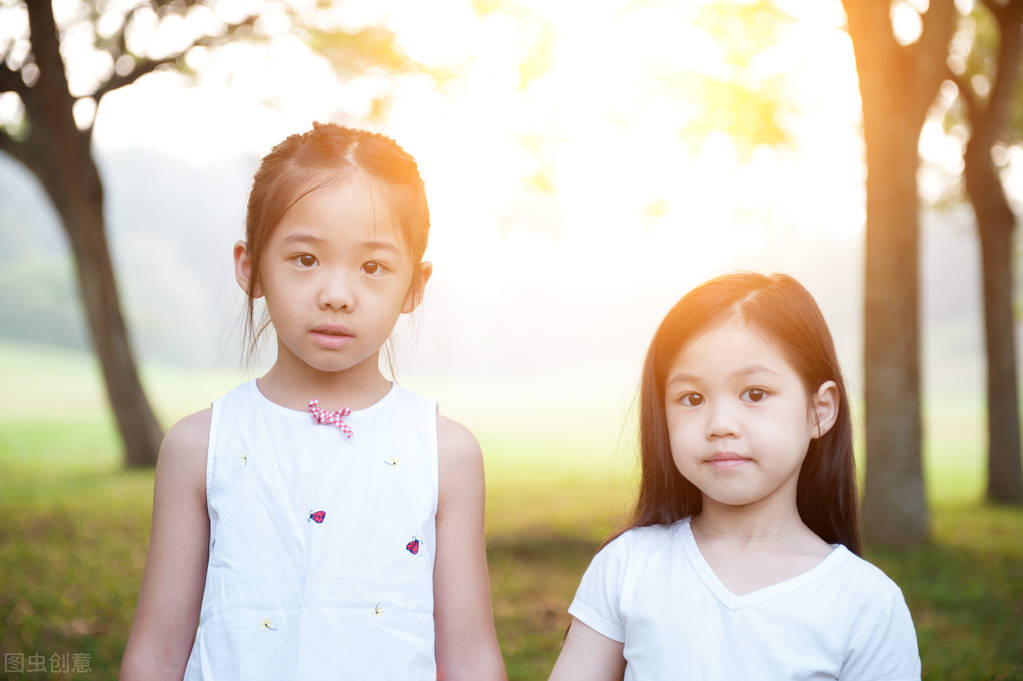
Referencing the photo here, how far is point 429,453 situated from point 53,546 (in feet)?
20.1

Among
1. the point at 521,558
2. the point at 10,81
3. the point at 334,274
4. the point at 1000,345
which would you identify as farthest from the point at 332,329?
the point at 1000,345

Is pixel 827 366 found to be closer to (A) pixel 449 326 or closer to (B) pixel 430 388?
(B) pixel 430 388

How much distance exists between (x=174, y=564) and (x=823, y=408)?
1491 mm

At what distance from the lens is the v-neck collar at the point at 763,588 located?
195cm

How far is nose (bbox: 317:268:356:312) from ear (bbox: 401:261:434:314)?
0.55 ft

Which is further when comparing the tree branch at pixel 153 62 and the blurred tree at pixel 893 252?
the tree branch at pixel 153 62

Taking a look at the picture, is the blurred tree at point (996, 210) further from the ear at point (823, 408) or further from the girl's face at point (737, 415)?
the girl's face at point (737, 415)

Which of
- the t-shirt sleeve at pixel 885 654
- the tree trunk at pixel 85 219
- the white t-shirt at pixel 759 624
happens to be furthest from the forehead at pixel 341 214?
the tree trunk at pixel 85 219


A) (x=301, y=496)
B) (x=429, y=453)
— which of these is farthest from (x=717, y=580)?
(x=301, y=496)

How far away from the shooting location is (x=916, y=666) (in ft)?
6.22

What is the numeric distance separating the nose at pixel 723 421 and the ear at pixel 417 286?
710 mm

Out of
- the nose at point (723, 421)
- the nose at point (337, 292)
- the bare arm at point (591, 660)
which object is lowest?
the bare arm at point (591, 660)

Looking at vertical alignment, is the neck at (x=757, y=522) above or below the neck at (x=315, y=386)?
below

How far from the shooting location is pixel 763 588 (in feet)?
6.48
